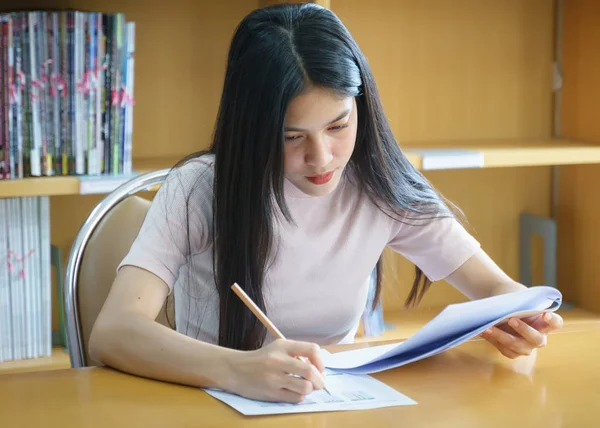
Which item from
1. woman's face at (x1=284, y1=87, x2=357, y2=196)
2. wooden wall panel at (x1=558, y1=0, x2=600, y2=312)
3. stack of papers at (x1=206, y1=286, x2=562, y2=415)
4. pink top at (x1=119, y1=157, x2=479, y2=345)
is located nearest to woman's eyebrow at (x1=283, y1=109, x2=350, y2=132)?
woman's face at (x1=284, y1=87, x2=357, y2=196)

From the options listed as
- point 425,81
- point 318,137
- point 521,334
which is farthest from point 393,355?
point 425,81

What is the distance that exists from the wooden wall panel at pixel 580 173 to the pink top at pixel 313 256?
0.97m

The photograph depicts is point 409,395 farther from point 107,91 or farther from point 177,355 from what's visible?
point 107,91

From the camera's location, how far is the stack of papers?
100 cm

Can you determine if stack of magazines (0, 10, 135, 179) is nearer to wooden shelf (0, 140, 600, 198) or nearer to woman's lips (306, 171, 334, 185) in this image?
wooden shelf (0, 140, 600, 198)

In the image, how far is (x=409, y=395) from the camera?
104cm

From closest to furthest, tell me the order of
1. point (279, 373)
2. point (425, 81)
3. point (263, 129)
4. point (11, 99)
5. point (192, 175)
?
point (279, 373), point (263, 129), point (192, 175), point (11, 99), point (425, 81)

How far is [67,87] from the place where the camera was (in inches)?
69.7

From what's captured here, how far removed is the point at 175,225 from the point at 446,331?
1.30 feet

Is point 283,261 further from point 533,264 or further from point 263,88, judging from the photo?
point 533,264

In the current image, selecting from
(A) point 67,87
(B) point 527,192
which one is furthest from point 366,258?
(B) point 527,192

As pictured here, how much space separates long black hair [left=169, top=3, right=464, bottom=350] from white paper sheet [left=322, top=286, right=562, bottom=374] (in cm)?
19

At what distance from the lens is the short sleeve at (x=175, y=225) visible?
1232 mm

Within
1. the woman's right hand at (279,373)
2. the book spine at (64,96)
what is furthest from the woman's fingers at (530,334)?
the book spine at (64,96)
